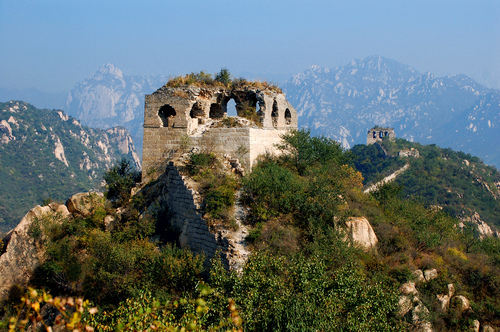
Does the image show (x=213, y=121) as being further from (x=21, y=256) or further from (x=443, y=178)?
(x=443, y=178)

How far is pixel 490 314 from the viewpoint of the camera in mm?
11820

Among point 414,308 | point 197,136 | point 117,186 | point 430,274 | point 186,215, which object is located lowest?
point 414,308

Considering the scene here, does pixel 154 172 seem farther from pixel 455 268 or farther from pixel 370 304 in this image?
pixel 455 268

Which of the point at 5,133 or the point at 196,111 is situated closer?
the point at 196,111

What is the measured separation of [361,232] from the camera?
1402 cm

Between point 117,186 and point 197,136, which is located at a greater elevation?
point 197,136

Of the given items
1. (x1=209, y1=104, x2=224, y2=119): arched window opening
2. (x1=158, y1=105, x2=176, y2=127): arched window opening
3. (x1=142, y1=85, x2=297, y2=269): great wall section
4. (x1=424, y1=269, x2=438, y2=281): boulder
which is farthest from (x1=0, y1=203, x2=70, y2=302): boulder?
(x1=424, y1=269, x2=438, y2=281): boulder

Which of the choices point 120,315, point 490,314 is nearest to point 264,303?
point 120,315

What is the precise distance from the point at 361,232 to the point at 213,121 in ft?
25.1

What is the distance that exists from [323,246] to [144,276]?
5.37 meters

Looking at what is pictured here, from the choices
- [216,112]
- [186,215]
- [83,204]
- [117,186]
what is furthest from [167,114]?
[186,215]

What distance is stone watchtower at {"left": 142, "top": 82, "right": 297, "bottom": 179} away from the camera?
1596cm

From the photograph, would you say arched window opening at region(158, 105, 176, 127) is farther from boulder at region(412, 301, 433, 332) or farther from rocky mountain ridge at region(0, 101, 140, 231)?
rocky mountain ridge at region(0, 101, 140, 231)

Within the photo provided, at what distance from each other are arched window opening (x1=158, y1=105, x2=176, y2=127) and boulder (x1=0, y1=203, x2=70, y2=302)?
555cm
